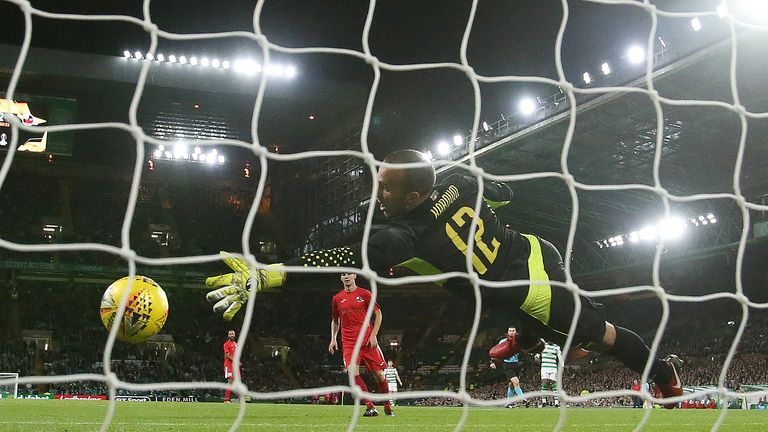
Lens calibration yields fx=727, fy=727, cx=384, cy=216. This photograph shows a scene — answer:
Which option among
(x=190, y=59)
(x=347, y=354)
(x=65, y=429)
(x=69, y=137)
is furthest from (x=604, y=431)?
(x=190, y=59)

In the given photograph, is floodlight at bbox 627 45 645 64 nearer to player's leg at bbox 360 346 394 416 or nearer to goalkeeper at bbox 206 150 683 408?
player's leg at bbox 360 346 394 416

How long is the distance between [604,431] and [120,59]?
17.8 meters

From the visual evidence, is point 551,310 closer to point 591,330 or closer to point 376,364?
point 591,330

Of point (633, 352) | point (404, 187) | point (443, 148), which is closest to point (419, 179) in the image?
point (404, 187)

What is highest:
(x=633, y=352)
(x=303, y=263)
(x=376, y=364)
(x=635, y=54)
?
(x=635, y=54)

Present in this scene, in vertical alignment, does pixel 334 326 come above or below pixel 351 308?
below

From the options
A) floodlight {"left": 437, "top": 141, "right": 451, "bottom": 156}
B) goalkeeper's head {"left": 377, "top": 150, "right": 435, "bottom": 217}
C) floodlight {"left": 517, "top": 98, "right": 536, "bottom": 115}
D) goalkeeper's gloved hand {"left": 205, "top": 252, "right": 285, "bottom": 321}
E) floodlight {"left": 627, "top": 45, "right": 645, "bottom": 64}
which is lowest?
goalkeeper's gloved hand {"left": 205, "top": 252, "right": 285, "bottom": 321}

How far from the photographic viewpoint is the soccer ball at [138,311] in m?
4.78

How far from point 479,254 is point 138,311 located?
8.31ft

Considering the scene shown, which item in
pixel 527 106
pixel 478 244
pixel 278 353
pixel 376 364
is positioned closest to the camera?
pixel 478 244

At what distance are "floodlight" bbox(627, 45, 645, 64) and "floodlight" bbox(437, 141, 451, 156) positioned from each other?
5368 mm

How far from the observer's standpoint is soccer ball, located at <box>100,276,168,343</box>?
478cm

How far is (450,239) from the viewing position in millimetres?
3646

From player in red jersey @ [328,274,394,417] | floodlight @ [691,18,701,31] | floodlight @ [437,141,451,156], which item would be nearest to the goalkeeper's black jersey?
player in red jersey @ [328,274,394,417]
